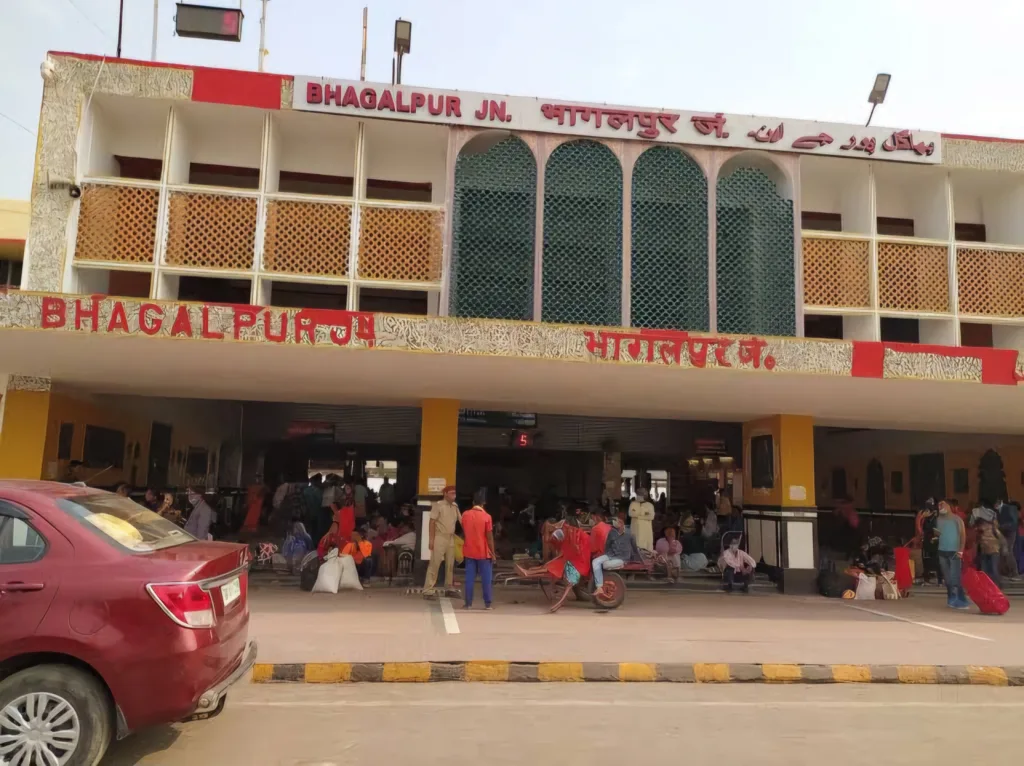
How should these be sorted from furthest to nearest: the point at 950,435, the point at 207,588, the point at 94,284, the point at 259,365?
the point at 950,435 < the point at 94,284 < the point at 259,365 < the point at 207,588

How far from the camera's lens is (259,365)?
31.0 feet

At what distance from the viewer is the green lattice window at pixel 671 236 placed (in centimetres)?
1033

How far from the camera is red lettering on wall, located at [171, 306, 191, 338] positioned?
8.14 m

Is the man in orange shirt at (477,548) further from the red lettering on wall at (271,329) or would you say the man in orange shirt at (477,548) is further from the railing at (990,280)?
the railing at (990,280)

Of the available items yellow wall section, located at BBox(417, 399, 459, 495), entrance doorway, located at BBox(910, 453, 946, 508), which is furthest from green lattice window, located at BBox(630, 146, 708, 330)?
entrance doorway, located at BBox(910, 453, 946, 508)

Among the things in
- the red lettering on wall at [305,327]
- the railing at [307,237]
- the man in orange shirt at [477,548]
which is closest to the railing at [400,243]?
the railing at [307,237]

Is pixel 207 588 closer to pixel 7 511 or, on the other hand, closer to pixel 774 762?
pixel 7 511

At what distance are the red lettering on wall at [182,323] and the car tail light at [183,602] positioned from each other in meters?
4.89

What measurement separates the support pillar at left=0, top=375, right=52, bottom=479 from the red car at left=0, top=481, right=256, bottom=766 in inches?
275

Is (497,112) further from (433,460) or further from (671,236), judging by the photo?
(433,460)

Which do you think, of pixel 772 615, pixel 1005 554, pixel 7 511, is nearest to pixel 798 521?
pixel 772 615

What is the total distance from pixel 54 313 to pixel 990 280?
40.3 feet

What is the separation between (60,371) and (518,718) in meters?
7.98

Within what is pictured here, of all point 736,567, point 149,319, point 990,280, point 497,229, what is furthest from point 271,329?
point 990,280
